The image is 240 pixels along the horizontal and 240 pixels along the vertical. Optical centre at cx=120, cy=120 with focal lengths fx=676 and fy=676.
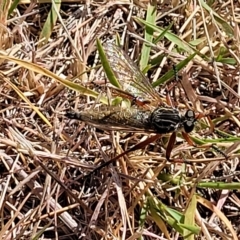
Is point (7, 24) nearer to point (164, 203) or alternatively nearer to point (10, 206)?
point (10, 206)

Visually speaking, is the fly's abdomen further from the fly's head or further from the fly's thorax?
the fly's head

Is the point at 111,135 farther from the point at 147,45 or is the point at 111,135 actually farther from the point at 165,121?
the point at 147,45

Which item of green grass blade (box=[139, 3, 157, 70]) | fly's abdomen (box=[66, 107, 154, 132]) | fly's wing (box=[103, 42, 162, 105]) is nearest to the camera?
fly's abdomen (box=[66, 107, 154, 132])

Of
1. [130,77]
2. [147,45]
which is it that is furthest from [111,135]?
[147,45]

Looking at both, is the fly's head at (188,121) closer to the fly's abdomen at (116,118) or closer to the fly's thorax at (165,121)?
the fly's thorax at (165,121)

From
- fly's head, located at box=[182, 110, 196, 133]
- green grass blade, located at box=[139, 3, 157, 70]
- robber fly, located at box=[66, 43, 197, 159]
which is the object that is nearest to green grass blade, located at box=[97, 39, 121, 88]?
robber fly, located at box=[66, 43, 197, 159]

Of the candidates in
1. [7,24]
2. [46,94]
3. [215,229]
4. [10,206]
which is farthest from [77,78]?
[215,229]
